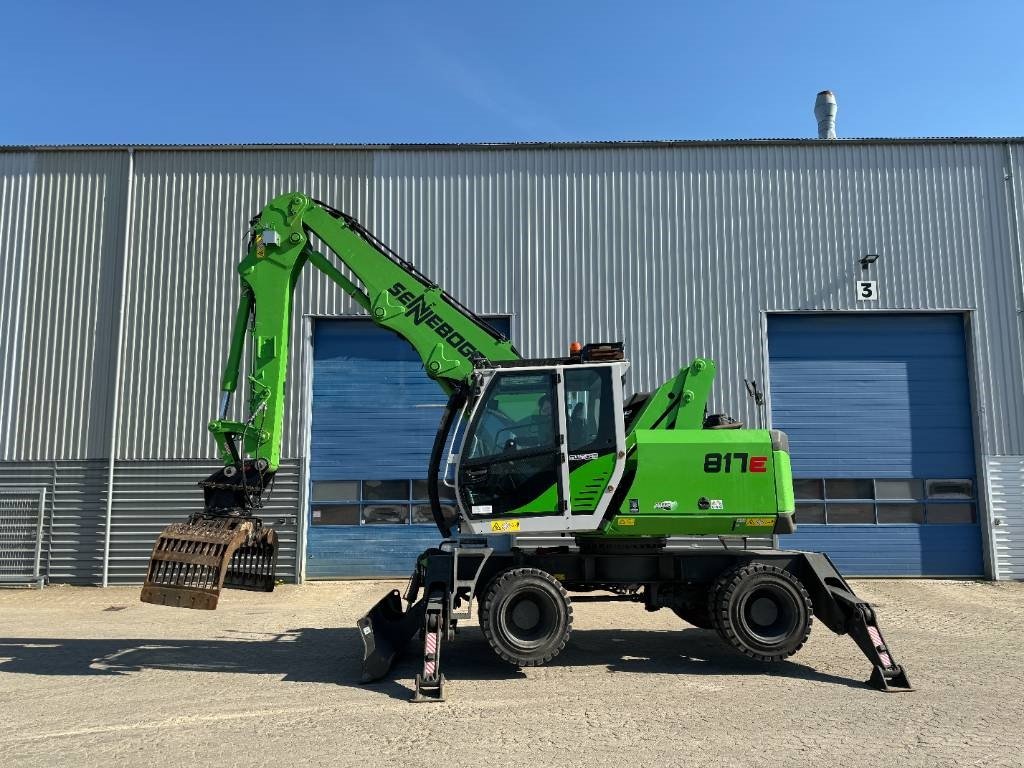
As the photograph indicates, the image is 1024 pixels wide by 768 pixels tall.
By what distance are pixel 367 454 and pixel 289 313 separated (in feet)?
19.5

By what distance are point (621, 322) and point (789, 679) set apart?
836 centimetres

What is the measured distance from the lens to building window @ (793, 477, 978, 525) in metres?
13.7

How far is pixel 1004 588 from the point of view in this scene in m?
13.0

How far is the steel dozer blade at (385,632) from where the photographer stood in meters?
6.70

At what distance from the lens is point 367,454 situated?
13852 millimetres

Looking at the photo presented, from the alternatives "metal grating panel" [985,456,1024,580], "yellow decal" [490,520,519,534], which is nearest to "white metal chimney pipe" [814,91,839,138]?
"metal grating panel" [985,456,1024,580]

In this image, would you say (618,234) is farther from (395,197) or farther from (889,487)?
(889,487)

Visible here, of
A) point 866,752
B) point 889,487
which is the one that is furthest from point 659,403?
point 889,487

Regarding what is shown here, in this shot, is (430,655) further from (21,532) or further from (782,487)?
(21,532)

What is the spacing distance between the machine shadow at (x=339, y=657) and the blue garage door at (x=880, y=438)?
19.8 feet

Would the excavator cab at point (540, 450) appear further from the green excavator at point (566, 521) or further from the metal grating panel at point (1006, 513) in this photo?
the metal grating panel at point (1006, 513)

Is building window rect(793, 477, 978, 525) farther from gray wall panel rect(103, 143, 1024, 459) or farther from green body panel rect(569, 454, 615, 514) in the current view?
green body panel rect(569, 454, 615, 514)

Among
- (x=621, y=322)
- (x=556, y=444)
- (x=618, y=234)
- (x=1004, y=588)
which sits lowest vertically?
(x=1004, y=588)

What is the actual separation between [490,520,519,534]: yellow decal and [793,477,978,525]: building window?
8510 millimetres
